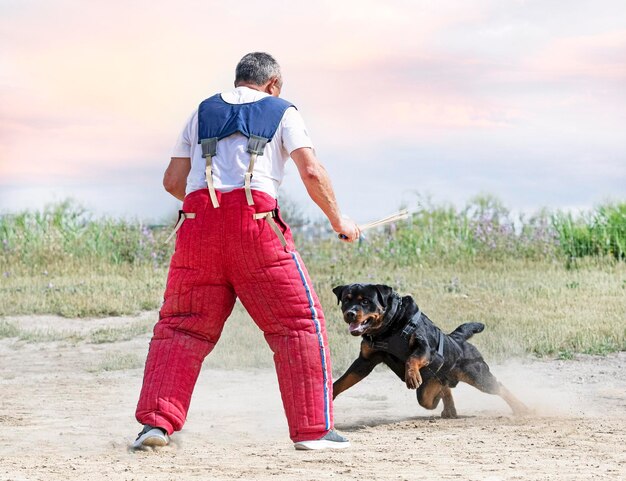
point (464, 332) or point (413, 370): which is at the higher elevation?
point (464, 332)

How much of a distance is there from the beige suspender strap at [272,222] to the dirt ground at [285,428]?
1.18m

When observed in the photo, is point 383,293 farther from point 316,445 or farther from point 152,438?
point 152,438

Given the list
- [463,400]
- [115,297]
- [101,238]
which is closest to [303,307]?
[463,400]

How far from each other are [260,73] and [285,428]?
8.54ft

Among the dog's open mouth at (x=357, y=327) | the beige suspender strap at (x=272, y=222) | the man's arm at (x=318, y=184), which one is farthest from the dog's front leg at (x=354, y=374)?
the beige suspender strap at (x=272, y=222)

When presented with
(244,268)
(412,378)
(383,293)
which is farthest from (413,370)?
(244,268)

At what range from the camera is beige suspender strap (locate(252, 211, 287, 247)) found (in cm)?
532

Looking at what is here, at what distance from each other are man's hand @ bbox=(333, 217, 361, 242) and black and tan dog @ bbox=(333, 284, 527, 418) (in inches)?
37.3

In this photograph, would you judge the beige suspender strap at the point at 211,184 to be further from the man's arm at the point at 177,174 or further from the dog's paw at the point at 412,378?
the dog's paw at the point at 412,378

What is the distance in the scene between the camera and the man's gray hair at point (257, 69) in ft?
18.6

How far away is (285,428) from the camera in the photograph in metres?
6.91

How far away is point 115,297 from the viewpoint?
12906mm

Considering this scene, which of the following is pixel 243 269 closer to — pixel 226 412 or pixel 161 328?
pixel 161 328

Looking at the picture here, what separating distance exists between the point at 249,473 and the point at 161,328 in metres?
1.09
